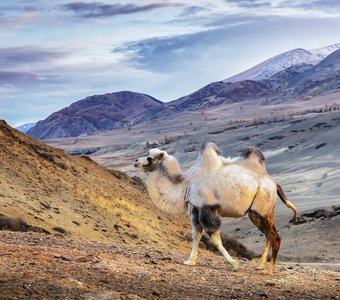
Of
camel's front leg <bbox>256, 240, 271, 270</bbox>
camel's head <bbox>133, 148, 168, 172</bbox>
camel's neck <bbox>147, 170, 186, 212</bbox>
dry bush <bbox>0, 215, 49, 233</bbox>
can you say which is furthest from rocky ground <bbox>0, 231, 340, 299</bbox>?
dry bush <bbox>0, 215, 49, 233</bbox>

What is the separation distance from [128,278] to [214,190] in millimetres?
3385

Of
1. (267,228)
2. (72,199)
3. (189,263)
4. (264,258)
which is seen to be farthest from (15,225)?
(267,228)

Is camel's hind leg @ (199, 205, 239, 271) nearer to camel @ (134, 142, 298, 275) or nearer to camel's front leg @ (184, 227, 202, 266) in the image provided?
camel @ (134, 142, 298, 275)

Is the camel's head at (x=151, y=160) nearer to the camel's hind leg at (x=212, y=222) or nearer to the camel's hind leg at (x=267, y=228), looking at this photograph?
the camel's hind leg at (x=212, y=222)

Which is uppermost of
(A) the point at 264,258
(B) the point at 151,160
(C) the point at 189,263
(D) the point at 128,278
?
(B) the point at 151,160

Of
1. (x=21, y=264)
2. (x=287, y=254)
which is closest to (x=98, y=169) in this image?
(x=287, y=254)

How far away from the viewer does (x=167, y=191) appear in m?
13.6

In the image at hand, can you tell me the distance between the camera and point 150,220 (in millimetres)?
27938

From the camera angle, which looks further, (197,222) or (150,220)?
(150,220)

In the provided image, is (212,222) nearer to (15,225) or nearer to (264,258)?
(264,258)

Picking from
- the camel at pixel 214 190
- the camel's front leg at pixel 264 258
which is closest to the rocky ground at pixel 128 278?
the camel's front leg at pixel 264 258

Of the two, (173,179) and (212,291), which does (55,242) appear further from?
(212,291)

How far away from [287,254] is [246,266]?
19.5 m

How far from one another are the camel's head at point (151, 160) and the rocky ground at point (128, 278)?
62.8 inches
